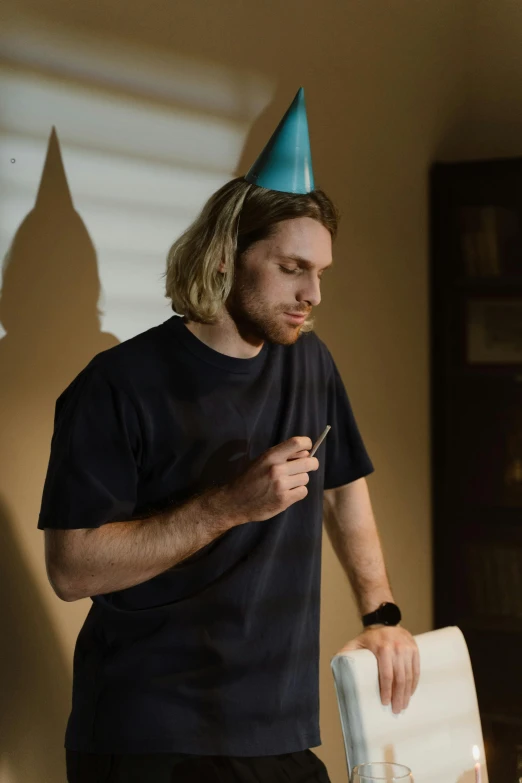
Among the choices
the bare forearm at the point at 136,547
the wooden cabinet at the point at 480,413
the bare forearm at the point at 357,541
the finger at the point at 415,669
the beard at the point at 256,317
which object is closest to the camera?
the bare forearm at the point at 136,547

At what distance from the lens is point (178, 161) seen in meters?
2.18

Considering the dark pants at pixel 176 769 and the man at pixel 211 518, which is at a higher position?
the man at pixel 211 518

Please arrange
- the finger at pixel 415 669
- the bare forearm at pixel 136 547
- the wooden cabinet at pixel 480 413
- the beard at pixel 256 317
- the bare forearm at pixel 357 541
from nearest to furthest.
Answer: the bare forearm at pixel 136 547 < the finger at pixel 415 669 < the beard at pixel 256 317 < the bare forearm at pixel 357 541 < the wooden cabinet at pixel 480 413

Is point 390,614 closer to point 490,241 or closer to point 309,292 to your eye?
point 309,292

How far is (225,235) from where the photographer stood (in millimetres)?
1794

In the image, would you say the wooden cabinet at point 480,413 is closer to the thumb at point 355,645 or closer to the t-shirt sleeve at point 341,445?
the t-shirt sleeve at point 341,445

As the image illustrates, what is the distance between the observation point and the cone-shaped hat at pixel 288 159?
179cm

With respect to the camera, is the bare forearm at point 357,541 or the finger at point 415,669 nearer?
the finger at point 415,669

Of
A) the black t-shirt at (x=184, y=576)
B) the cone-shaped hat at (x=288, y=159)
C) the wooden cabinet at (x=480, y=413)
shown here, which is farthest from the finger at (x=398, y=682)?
the wooden cabinet at (x=480, y=413)

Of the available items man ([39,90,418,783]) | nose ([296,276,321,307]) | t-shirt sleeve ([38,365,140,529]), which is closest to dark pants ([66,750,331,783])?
man ([39,90,418,783])

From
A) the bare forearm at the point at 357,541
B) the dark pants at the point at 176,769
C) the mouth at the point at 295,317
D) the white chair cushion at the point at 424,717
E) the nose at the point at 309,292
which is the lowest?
the dark pants at the point at 176,769

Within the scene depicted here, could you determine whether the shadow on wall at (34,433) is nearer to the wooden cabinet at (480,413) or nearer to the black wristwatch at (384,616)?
the black wristwatch at (384,616)

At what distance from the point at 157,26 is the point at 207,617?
126 centimetres

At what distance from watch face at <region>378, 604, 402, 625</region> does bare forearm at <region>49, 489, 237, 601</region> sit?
18.1 inches
